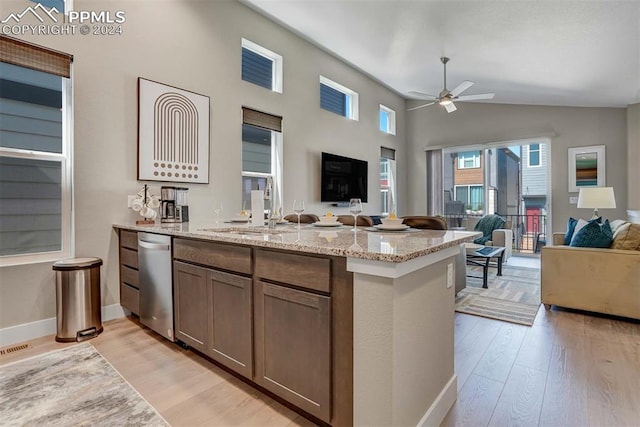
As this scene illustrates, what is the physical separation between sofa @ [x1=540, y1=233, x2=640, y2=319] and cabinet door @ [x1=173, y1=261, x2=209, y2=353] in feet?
11.1

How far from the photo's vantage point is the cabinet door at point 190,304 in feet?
6.73

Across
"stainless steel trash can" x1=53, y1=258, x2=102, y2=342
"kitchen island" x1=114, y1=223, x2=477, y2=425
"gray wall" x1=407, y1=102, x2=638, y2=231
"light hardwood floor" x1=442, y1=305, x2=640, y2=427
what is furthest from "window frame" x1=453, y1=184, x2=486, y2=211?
"stainless steel trash can" x1=53, y1=258, x2=102, y2=342

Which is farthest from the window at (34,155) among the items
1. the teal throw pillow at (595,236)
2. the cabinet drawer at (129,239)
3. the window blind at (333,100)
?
the teal throw pillow at (595,236)

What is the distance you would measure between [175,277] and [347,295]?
1.50 metres

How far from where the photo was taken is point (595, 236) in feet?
10.3

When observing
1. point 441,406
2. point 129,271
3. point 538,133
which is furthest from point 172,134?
point 538,133

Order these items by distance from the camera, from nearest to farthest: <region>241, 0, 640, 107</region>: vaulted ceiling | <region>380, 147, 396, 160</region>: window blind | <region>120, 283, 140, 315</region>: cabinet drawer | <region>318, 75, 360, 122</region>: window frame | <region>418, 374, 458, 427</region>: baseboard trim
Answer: <region>418, 374, 458, 427</region>: baseboard trim < <region>120, 283, 140, 315</region>: cabinet drawer < <region>241, 0, 640, 107</region>: vaulted ceiling < <region>318, 75, 360, 122</region>: window frame < <region>380, 147, 396, 160</region>: window blind

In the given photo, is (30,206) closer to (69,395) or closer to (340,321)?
(69,395)

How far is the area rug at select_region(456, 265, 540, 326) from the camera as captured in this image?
3.16 m

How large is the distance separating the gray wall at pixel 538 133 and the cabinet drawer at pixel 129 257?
21.2 ft

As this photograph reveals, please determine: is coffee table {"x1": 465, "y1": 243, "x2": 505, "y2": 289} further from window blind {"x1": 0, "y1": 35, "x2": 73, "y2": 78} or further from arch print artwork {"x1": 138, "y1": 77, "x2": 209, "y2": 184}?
window blind {"x1": 0, "y1": 35, "x2": 73, "y2": 78}

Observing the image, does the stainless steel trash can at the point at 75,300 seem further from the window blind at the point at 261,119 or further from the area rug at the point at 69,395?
the window blind at the point at 261,119

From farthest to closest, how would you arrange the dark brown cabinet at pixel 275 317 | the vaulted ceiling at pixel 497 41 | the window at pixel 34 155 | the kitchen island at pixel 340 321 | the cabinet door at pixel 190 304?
the vaulted ceiling at pixel 497 41, the window at pixel 34 155, the cabinet door at pixel 190 304, the dark brown cabinet at pixel 275 317, the kitchen island at pixel 340 321

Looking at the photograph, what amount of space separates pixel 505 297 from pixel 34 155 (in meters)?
5.00
